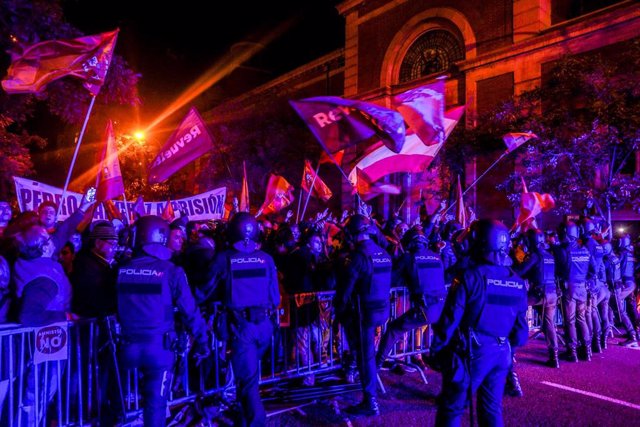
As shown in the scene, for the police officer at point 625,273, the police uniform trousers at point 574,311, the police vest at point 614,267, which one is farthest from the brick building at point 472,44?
the police uniform trousers at point 574,311

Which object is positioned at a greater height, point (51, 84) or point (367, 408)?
point (51, 84)

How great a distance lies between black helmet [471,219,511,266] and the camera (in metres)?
3.91

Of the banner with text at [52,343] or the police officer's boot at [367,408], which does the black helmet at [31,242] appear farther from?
the police officer's boot at [367,408]

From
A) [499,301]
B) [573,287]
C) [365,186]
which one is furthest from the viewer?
[365,186]

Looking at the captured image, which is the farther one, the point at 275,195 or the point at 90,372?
the point at 275,195

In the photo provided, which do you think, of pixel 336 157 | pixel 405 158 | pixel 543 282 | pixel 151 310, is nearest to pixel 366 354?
pixel 151 310

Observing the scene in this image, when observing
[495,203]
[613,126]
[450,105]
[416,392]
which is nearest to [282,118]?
[450,105]

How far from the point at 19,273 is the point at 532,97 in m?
14.9

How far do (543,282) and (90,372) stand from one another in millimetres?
6238

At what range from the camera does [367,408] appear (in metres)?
5.30

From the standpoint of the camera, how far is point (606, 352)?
27.4 ft

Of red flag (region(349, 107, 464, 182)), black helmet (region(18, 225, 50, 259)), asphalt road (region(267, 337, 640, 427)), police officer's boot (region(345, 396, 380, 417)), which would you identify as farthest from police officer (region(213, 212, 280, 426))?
red flag (region(349, 107, 464, 182))

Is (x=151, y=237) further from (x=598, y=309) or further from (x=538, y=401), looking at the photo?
(x=598, y=309)

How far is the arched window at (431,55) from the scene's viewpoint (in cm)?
1922
